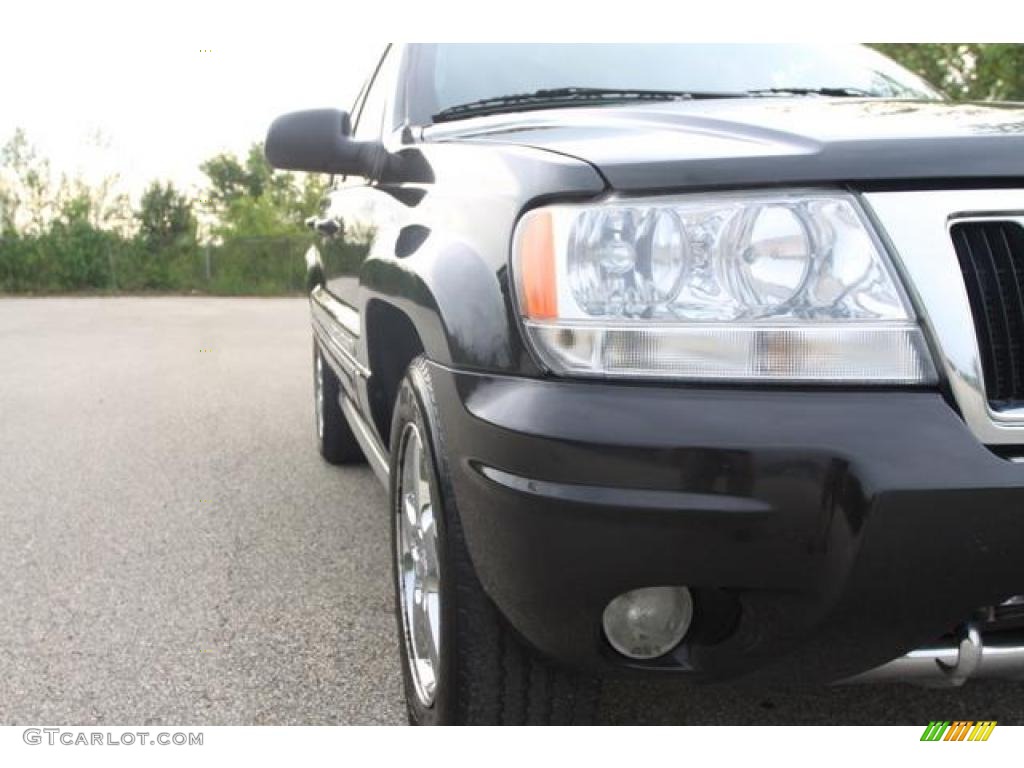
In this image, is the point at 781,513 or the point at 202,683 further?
the point at 202,683

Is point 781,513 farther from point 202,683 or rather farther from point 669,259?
point 202,683

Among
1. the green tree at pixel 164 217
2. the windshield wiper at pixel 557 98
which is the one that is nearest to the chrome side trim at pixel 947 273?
the windshield wiper at pixel 557 98

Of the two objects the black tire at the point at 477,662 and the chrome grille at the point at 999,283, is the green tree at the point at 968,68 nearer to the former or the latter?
the chrome grille at the point at 999,283

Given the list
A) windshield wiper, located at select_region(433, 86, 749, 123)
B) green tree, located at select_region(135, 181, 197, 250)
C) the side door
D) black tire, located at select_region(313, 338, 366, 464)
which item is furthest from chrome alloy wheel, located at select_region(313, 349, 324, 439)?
green tree, located at select_region(135, 181, 197, 250)

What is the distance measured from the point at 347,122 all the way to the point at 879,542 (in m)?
1.70

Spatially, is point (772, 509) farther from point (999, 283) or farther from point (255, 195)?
point (255, 195)

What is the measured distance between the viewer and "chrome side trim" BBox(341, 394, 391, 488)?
2.47 meters

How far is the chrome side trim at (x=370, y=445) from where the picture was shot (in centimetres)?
247

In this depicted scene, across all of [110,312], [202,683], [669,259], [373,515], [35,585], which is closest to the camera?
[669,259]

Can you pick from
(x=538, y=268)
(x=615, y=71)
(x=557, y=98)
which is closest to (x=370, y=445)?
(x=557, y=98)

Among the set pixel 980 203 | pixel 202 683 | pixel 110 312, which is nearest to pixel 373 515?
pixel 202 683

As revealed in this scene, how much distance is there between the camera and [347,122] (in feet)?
8.00

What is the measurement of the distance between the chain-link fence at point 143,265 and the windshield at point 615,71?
2186 centimetres

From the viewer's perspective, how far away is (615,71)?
8.17ft
